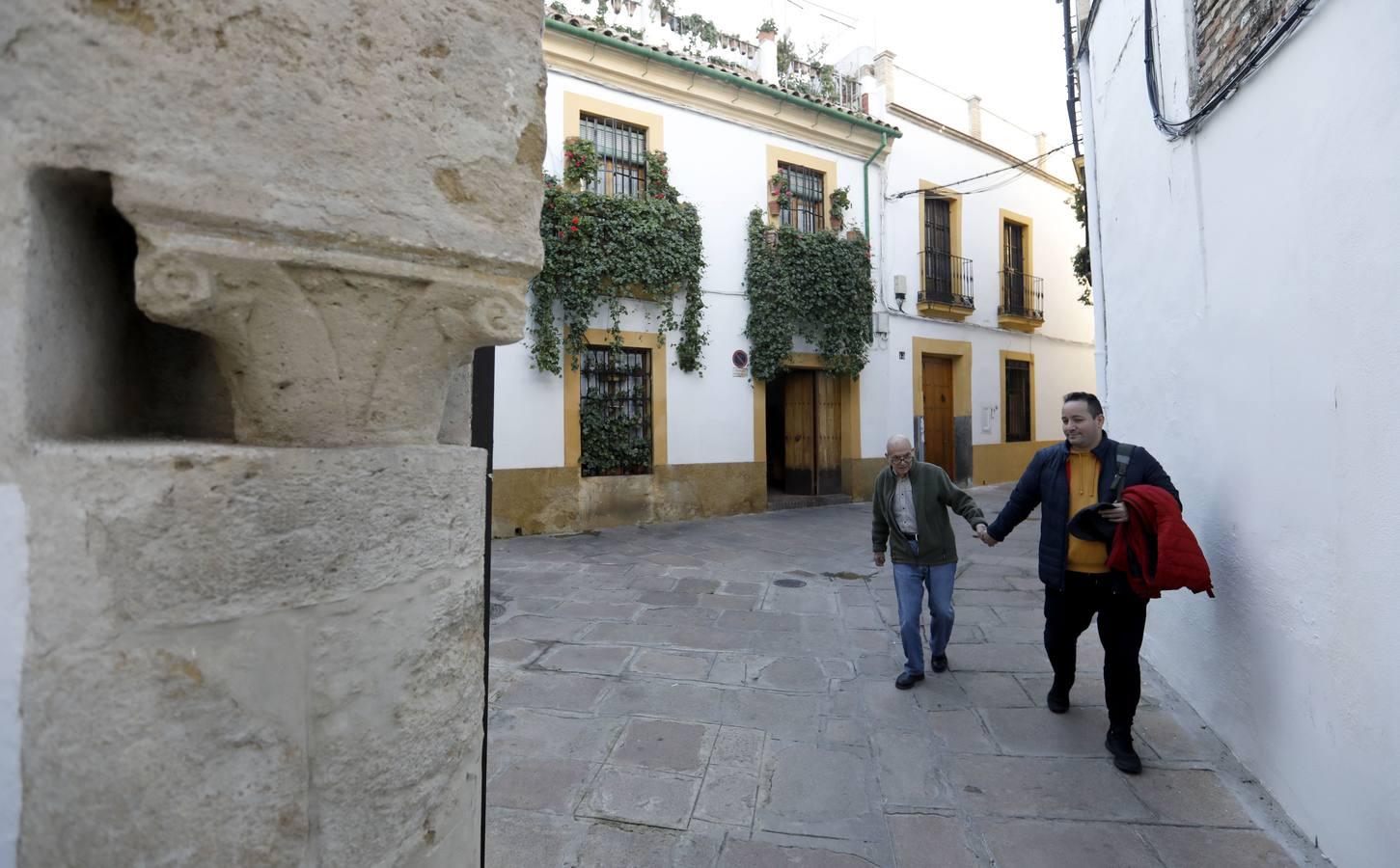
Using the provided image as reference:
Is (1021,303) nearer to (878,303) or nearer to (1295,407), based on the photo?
(878,303)

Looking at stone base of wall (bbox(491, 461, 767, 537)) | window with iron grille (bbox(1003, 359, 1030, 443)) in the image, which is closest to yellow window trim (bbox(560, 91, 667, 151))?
stone base of wall (bbox(491, 461, 767, 537))

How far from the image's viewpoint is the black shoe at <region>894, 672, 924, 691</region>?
3.79 metres

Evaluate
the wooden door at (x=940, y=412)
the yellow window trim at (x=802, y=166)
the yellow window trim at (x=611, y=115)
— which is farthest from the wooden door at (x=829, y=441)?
the yellow window trim at (x=611, y=115)

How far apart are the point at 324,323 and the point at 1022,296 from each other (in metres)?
15.7

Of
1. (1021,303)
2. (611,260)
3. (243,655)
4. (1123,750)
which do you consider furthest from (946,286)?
(243,655)

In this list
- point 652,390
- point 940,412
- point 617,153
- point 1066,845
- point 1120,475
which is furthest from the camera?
point 940,412

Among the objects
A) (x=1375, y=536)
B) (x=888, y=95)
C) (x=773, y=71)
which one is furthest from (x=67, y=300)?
(x=888, y=95)

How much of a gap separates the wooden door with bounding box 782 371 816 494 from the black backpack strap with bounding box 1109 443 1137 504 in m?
8.69

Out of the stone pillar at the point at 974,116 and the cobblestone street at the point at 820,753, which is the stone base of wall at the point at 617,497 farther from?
the stone pillar at the point at 974,116

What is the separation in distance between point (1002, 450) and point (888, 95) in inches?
290

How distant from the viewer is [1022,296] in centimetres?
1455

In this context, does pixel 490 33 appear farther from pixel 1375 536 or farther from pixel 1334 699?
pixel 1334 699

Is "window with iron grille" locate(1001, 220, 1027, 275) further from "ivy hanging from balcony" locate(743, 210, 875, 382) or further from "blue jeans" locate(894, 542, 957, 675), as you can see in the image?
"blue jeans" locate(894, 542, 957, 675)

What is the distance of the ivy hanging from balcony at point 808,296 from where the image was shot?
10.5m
